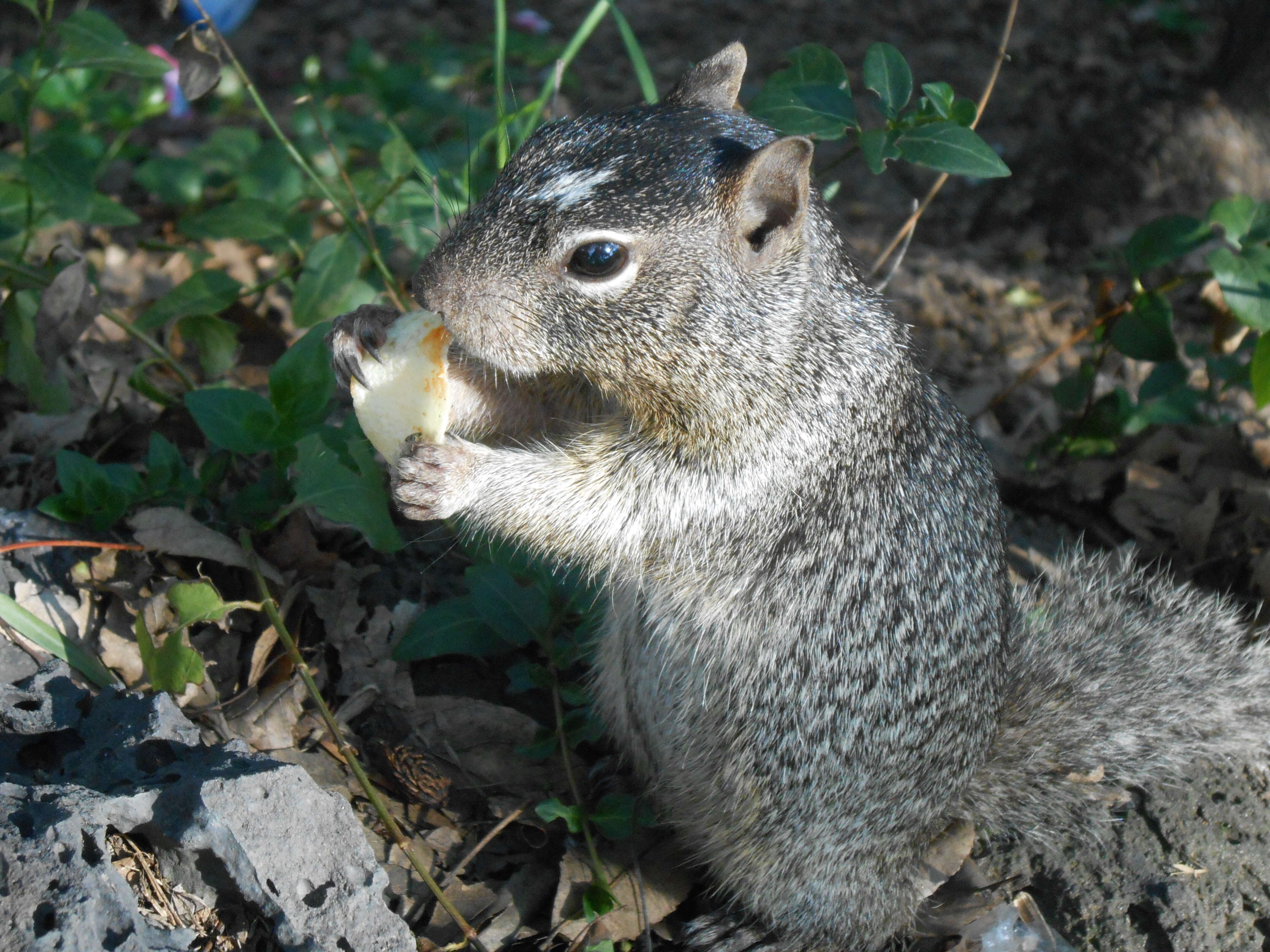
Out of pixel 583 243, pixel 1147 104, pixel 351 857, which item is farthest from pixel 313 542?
pixel 1147 104

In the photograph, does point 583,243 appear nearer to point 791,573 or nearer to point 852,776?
point 791,573

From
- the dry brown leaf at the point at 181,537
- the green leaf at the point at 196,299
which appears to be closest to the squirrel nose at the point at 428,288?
the dry brown leaf at the point at 181,537

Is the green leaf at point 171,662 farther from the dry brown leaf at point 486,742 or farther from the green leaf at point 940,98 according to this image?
the green leaf at point 940,98

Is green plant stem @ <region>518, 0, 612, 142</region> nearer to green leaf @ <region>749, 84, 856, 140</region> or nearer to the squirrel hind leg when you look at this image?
green leaf @ <region>749, 84, 856, 140</region>

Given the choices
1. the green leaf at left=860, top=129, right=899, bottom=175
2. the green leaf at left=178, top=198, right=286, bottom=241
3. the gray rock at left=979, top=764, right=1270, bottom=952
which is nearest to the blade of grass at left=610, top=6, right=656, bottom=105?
the green leaf at left=860, top=129, right=899, bottom=175

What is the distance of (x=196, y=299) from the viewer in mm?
4289

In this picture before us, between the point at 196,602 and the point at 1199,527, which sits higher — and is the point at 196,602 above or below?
above

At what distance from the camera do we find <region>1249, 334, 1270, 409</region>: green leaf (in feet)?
12.9

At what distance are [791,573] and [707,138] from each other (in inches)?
51.0

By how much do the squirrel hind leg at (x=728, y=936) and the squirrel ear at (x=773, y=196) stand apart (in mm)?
2156

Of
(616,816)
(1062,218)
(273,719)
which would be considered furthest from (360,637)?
(1062,218)

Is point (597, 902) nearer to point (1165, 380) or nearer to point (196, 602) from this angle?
point (196, 602)

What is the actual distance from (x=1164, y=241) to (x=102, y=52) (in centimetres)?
413

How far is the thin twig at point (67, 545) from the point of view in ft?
10.4
